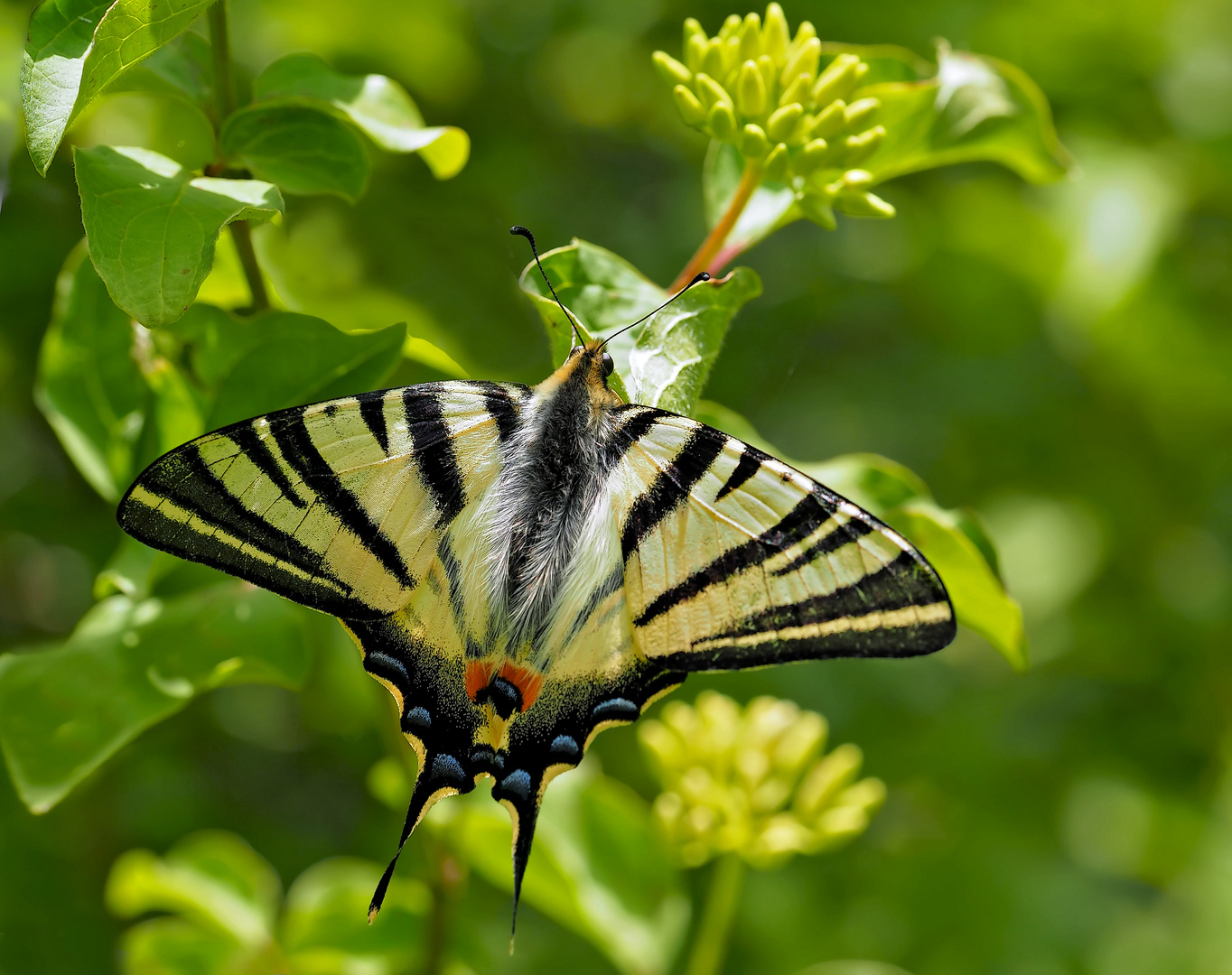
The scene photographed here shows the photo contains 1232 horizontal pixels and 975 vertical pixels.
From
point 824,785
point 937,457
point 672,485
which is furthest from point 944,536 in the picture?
point 937,457

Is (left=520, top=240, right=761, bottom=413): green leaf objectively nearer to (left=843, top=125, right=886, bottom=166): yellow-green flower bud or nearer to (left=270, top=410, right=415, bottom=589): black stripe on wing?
(left=843, top=125, right=886, bottom=166): yellow-green flower bud

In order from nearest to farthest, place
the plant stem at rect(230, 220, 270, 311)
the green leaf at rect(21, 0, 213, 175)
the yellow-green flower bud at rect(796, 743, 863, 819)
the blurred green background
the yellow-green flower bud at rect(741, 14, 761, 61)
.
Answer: the green leaf at rect(21, 0, 213, 175)
the plant stem at rect(230, 220, 270, 311)
the yellow-green flower bud at rect(741, 14, 761, 61)
the yellow-green flower bud at rect(796, 743, 863, 819)
the blurred green background

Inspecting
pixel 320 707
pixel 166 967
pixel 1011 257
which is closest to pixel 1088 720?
pixel 1011 257

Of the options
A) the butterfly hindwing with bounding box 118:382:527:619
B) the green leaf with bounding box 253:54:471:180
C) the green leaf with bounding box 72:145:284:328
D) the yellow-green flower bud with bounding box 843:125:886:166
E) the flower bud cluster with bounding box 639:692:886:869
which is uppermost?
the yellow-green flower bud with bounding box 843:125:886:166

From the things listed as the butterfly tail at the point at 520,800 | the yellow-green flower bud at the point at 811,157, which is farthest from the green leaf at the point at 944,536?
the butterfly tail at the point at 520,800

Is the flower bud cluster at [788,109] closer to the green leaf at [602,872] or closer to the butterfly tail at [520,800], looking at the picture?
the butterfly tail at [520,800]

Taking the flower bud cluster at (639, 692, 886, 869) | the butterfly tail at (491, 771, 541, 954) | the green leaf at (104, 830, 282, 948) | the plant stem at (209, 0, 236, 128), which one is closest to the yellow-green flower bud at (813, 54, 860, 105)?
the plant stem at (209, 0, 236, 128)

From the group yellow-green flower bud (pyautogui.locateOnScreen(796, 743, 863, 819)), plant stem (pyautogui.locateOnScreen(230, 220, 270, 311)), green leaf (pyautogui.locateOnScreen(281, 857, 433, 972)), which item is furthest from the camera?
yellow-green flower bud (pyautogui.locateOnScreen(796, 743, 863, 819))
